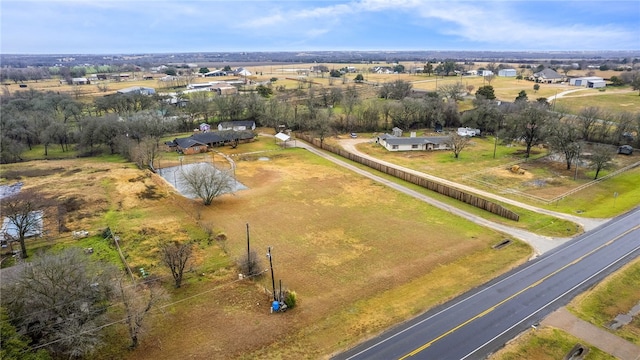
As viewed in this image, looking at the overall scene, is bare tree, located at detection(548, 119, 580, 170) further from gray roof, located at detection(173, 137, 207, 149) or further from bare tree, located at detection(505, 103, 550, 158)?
gray roof, located at detection(173, 137, 207, 149)

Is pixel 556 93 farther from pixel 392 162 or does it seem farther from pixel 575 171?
pixel 392 162

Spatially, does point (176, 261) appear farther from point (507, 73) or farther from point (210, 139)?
point (507, 73)

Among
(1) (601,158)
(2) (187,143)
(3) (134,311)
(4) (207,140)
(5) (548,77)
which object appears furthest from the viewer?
(5) (548,77)

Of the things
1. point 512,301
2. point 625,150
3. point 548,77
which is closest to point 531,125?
point 625,150

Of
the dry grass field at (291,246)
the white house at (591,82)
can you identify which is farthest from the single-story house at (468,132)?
the white house at (591,82)

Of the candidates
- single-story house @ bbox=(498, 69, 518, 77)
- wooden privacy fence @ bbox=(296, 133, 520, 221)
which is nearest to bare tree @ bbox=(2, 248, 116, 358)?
wooden privacy fence @ bbox=(296, 133, 520, 221)

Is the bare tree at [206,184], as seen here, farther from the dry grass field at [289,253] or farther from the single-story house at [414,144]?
the single-story house at [414,144]
